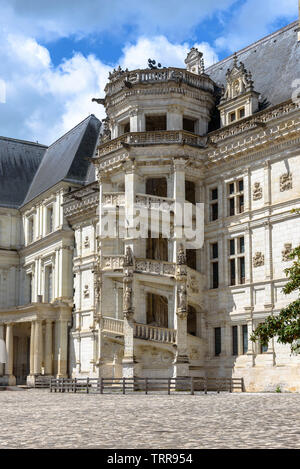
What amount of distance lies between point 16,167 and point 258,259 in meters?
28.7

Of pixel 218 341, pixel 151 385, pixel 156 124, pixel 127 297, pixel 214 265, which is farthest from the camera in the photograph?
pixel 156 124

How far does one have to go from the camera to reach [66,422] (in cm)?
1545

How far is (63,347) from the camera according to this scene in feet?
144

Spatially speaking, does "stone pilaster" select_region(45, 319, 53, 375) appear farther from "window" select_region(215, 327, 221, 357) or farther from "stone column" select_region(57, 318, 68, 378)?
"window" select_region(215, 327, 221, 357)

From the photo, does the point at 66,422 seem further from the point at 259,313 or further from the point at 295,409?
the point at 259,313

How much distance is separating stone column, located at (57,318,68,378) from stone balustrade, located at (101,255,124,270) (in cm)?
956

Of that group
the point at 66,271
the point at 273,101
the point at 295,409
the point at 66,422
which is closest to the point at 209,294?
the point at 273,101

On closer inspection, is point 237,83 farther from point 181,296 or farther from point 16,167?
point 16,167

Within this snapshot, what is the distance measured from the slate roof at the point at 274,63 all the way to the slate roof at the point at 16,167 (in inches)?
803

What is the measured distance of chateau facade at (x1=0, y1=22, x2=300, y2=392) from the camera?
31.7m

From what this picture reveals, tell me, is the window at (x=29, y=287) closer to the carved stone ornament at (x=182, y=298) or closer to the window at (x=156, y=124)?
the window at (x=156, y=124)

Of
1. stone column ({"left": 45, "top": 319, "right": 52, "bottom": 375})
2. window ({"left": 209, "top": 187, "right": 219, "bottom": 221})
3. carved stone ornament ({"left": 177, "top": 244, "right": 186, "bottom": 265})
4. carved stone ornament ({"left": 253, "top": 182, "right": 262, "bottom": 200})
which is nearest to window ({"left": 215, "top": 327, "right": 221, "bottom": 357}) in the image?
carved stone ornament ({"left": 177, "top": 244, "right": 186, "bottom": 265})

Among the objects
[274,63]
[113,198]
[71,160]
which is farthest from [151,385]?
[71,160]
